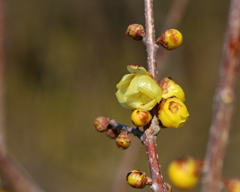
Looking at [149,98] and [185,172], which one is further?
[185,172]

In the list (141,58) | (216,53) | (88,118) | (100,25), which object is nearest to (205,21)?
(216,53)

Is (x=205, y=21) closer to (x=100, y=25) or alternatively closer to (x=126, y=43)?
(x=126, y=43)

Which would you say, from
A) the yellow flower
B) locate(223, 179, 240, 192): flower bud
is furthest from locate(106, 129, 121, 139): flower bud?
locate(223, 179, 240, 192): flower bud

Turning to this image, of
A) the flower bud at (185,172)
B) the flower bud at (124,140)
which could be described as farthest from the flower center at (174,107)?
the flower bud at (185,172)

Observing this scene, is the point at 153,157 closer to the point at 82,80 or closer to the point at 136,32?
the point at 136,32

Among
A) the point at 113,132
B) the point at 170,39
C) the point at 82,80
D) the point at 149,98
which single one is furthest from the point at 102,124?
the point at 82,80

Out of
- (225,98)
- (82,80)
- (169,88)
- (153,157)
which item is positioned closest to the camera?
(225,98)
